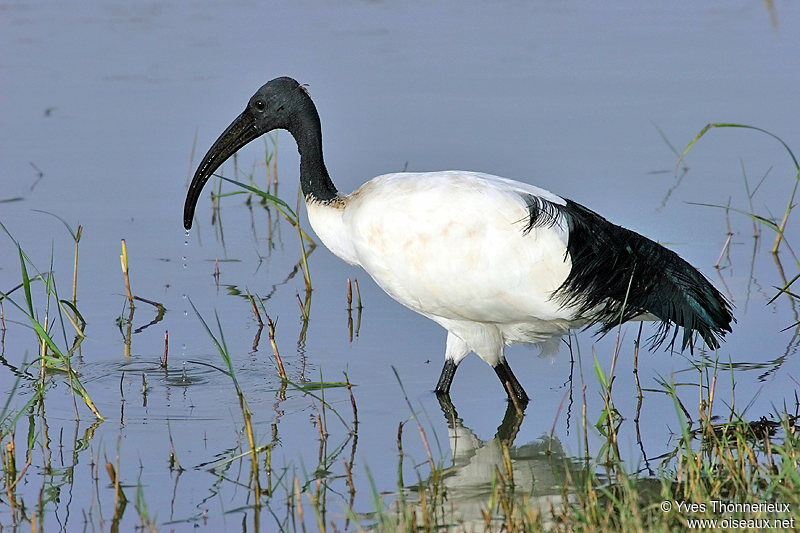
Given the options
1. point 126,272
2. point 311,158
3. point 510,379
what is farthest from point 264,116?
point 510,379

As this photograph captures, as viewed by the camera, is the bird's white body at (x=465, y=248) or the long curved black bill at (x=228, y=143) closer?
the bird's white body at (x=465, y=248)

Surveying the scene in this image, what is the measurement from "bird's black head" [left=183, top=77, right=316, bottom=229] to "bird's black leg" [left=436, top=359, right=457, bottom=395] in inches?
51.6

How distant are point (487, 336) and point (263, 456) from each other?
116 cm

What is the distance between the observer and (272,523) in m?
4.59

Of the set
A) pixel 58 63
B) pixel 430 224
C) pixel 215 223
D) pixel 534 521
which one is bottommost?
pixel 534 521

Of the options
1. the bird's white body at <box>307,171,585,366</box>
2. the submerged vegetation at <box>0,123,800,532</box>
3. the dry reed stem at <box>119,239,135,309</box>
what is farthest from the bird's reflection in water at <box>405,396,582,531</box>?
the dry reed stem at <box>119,239,135,309</box>

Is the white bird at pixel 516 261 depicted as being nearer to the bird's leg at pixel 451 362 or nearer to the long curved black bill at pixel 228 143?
the bird's leg at pixel 451 362

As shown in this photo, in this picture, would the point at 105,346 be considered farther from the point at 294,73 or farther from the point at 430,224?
the point at 294,73

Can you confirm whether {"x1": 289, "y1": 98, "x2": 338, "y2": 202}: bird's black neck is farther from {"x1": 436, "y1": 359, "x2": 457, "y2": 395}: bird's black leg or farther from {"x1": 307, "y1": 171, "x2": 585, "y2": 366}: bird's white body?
{"x1": 436, "y1": 359, "x2": 457, "y2": 395}: bird's black leg

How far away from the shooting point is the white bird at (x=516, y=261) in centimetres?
541

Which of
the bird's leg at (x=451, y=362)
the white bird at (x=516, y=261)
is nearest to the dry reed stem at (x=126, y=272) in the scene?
the white bird at (x=516, y=261)

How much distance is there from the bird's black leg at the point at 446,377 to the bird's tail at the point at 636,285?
71 cm

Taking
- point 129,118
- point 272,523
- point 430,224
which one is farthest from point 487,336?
point 129,118

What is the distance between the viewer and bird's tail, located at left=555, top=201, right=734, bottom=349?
5.38 m
